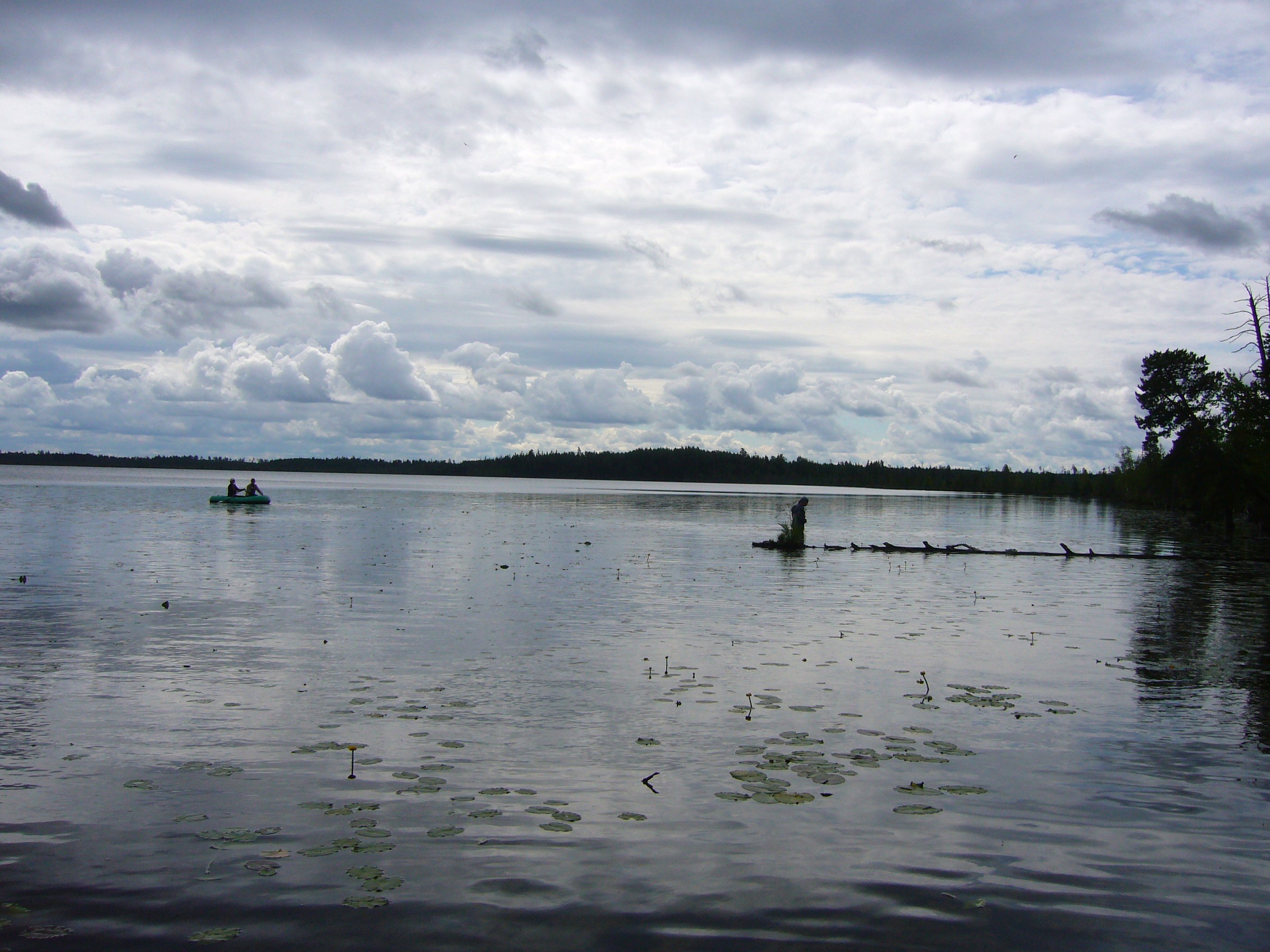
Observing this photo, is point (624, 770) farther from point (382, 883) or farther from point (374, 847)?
point (382, 883)

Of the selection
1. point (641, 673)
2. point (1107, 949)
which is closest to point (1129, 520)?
point (641, 673)

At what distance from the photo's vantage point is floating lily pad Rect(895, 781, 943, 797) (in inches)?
398

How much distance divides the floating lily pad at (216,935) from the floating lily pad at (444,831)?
2.14m

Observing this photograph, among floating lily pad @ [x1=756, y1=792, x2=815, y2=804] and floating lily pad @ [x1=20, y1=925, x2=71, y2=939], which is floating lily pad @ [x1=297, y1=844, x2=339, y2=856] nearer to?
floating lily pad @ [x1=20, y1=925, x2=71, y2=939]

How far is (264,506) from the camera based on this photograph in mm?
80500

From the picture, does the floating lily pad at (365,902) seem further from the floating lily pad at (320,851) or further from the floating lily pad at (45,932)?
the floating lily pad at (45,932)

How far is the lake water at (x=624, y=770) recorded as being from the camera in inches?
284

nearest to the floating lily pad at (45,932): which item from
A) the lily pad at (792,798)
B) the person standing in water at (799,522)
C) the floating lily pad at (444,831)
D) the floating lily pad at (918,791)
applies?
the floating lily pad at (444,831)

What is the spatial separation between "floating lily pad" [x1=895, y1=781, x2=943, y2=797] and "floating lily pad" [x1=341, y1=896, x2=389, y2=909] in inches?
227

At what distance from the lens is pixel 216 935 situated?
21.9ft

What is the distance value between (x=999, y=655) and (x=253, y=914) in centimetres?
1619

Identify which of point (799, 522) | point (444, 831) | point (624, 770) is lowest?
point (624, 770)

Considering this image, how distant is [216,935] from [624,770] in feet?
17.1

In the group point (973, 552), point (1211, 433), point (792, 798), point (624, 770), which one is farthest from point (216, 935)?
point (1211, 433)
